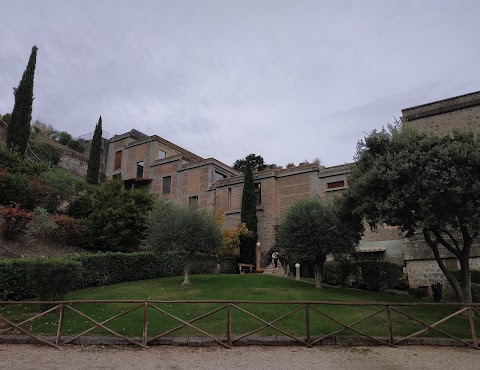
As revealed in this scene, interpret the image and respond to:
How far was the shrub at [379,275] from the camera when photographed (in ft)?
70.4

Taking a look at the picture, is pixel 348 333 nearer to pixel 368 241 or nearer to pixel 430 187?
pixel 430 187

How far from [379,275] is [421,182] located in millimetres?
10145

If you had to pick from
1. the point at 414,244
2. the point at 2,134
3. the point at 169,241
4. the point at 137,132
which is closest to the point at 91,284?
the point at 169,241

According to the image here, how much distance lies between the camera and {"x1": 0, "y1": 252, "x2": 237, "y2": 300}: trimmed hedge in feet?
41.2

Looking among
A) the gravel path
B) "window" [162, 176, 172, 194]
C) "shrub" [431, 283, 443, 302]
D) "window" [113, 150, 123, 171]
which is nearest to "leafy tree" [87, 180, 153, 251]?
"window" [162, 176, 172, 194]

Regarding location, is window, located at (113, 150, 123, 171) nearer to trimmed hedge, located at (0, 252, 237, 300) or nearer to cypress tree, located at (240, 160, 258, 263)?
cypress tree, located at (240, 160, 258, 263)

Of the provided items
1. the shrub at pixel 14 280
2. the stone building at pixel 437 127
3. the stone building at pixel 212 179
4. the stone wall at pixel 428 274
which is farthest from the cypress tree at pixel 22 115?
the stone wall at pixel 428 274

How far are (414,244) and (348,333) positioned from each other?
528 inches

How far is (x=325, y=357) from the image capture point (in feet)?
29.2

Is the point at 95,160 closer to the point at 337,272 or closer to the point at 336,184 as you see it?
the point at 336,184

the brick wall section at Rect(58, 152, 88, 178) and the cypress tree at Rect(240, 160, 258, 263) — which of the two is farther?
the brick wall section at Rect(58, 152, 88, 178)

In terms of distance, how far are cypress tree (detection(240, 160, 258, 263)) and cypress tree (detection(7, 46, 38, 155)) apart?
1865cm

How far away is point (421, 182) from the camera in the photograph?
12.8 meters

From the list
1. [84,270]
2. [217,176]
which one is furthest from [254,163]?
[84,270]
